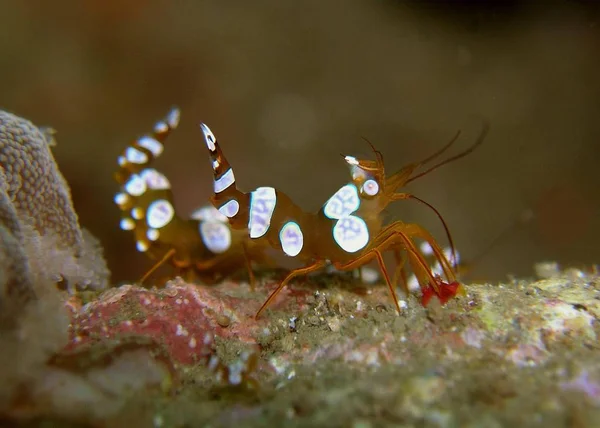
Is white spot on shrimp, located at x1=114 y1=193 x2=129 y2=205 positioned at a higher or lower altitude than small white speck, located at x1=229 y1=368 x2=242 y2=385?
higher

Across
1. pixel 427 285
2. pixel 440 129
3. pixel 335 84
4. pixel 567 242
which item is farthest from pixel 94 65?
pixel 567 242

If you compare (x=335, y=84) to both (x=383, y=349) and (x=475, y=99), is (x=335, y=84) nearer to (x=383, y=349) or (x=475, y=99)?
(x=475, y=99)

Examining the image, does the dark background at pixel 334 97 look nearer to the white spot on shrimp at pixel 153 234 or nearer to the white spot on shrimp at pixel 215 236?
the white spot on shrimp at pixel 153 234

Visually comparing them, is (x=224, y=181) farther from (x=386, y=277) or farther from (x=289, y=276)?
(x=386, y=277)

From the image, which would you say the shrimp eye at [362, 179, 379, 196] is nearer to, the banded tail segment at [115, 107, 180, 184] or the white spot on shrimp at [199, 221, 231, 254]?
the white spot on shrimp at [199, 221, 231, 254]

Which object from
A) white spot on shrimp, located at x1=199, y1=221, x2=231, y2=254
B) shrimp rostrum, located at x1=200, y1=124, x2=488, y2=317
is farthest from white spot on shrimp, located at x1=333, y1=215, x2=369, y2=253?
white spot on shrimp, located at x1=199, y1=221, x2=231, y2=254

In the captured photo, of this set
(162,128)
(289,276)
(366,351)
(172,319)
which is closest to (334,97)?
(162,128)

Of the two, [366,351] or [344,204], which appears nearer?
[366,351]
